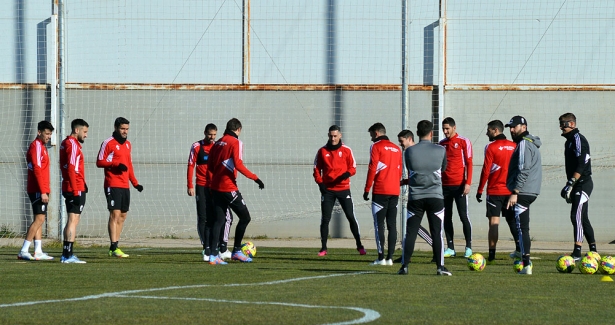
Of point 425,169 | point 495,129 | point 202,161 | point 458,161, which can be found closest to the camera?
point 425,169

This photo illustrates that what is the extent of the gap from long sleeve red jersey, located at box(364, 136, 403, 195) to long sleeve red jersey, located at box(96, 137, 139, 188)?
392 centimetres

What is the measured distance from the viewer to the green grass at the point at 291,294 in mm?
6777

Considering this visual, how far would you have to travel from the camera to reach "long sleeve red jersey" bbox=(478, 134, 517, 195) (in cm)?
1351

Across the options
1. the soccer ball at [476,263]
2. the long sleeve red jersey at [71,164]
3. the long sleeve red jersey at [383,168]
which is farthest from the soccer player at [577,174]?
the long sleeve red jersey at [71,164]

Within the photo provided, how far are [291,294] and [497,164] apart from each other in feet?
20.2

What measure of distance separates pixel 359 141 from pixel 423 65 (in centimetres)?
210

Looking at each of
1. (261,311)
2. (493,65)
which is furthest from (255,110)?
(261,311)

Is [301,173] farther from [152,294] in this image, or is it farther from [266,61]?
[152,294]

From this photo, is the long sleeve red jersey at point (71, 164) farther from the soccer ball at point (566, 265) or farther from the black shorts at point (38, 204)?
the soccer ball at point (566, 265)

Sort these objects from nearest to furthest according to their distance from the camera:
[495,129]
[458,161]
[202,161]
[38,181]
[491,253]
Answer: [491,253] → [38,181] → [495,129] → [458,161] → [202,161]

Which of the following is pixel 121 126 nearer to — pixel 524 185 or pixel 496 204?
pixel 496 204

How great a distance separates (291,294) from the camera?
27.1ft

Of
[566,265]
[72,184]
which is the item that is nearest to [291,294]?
[566,265]

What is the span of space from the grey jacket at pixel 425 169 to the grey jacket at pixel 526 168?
0.97m
